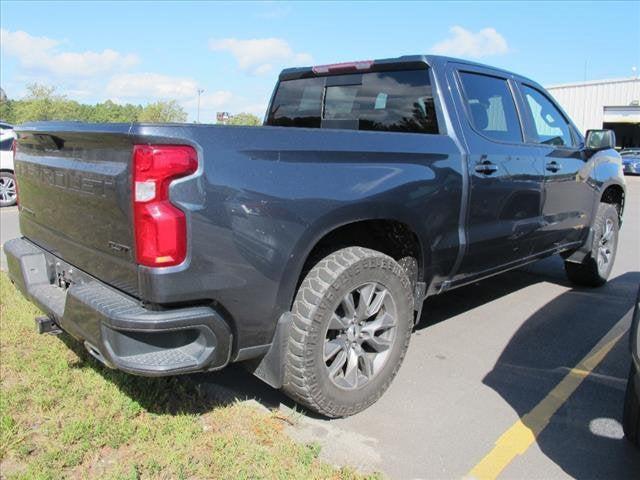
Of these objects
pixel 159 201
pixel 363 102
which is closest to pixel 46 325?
pixel 159 201

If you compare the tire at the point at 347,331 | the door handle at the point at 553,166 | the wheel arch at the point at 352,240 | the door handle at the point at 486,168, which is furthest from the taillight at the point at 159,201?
the door handle at the point at 553,166

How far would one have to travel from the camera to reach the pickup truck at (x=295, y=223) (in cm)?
230

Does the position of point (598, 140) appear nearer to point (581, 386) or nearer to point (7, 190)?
point (581, 386)

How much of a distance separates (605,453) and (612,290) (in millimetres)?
3404

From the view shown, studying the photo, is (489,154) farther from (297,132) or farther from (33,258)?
(33,258)

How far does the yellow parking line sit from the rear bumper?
137cm

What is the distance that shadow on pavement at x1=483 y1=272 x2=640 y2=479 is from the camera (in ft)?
9.18

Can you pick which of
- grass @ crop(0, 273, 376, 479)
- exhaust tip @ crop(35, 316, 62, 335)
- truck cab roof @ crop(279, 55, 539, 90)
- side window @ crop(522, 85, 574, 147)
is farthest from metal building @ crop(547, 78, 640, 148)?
exhaust tip @ crop(35, 316, 62, 335)

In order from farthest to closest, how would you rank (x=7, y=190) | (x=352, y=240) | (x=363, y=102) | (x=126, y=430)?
1. (x=7, y=190)
2. (x=363, y=102)
3. (x=352, y=240)
4. (x=126, y=430)

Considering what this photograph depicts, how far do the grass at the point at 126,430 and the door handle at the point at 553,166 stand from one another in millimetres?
2980

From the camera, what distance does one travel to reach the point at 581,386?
140 inches

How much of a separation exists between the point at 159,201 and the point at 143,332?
0.54m

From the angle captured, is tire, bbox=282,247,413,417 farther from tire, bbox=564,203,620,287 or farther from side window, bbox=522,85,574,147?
tire, bbox=564,203,620,287

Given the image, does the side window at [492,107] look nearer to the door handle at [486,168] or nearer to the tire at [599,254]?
the door handle at [486,168]
